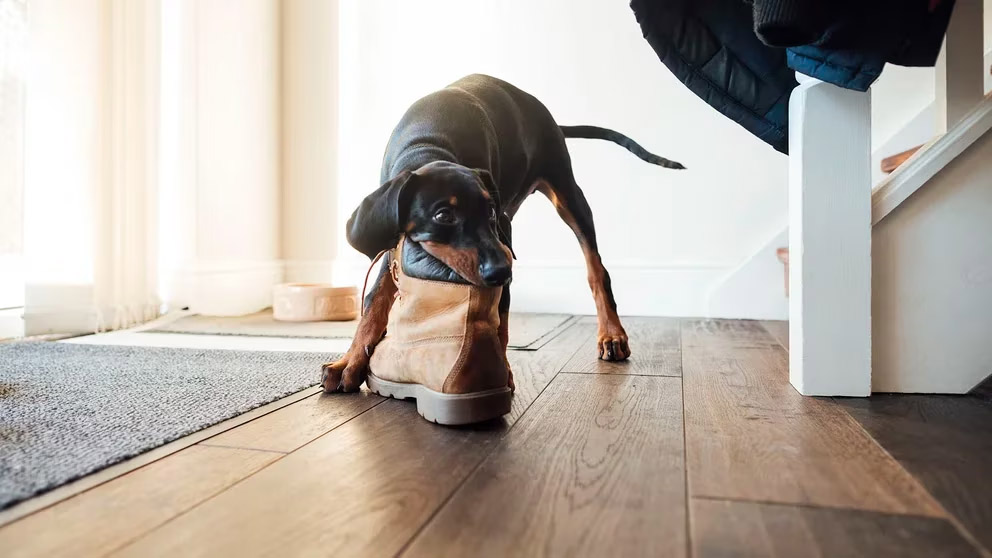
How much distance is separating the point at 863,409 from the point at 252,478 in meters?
0.88

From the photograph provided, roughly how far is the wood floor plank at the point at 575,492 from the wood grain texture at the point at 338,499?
0.03 m

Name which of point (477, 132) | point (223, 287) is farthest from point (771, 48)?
point (223, 287)

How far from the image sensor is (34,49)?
1.95 metres

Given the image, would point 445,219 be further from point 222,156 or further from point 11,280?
point 222,156

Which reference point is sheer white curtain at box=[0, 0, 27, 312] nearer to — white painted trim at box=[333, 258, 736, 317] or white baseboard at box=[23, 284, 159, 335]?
white baseboard at box=[23, 284, 159, 335]

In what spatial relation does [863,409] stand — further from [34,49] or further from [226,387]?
[34,49]

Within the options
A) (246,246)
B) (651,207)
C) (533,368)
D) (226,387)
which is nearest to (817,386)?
(533,368)

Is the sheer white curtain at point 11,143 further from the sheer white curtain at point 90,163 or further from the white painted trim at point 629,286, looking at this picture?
the white painted trim at point 629,286

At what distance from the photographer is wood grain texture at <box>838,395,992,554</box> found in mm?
605

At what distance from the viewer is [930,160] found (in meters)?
1.06

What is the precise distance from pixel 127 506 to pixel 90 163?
6.05ft

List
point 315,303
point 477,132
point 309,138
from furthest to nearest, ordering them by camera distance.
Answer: point 309,138
point 315,303
point 477,132

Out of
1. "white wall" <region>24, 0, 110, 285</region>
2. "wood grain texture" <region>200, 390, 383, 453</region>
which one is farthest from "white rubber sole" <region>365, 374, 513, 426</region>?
"white wall" <region>24, 0, 110, 285</region>

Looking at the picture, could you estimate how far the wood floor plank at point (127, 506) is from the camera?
53cm
